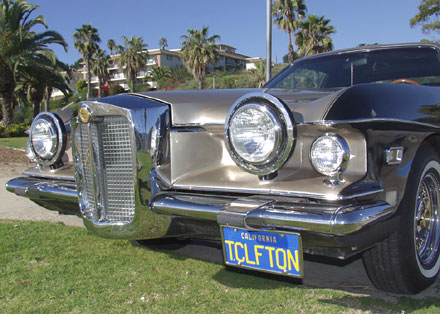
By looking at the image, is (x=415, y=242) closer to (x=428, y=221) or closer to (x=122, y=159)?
(x=428, y=221)

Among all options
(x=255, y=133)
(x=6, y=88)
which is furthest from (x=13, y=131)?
(x=255, y=133)

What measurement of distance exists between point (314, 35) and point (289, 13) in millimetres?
2936

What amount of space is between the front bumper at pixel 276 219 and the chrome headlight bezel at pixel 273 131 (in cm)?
15

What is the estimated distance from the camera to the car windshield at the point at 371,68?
3.25 m

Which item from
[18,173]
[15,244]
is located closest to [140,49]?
[18,173]

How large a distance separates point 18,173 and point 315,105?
690 centimetres

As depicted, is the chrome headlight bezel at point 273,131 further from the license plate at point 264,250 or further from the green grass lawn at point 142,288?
the green grass lawn at point 142,288

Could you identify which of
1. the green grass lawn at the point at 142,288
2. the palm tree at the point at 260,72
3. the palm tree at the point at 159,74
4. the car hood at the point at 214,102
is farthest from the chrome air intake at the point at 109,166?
the palm tree at the point at 159,74

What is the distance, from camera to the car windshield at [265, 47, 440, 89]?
3250mm

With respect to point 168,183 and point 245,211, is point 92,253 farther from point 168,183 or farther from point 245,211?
point 245,211

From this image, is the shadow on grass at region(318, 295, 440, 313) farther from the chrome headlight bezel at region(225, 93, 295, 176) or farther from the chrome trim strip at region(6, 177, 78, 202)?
the chrome trim strip at region(6, 177, 78, 202)

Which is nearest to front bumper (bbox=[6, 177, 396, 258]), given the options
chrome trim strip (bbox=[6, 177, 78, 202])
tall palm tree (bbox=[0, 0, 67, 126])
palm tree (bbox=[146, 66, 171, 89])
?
chrome trim strip (bbox=[6, 177, 78, 202])

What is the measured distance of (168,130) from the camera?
2395 mm

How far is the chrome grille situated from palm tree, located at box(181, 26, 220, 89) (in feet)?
116
